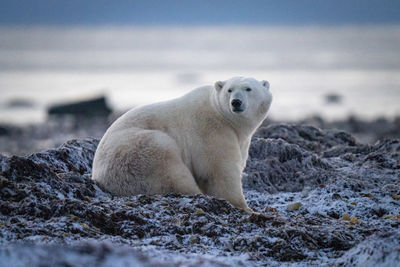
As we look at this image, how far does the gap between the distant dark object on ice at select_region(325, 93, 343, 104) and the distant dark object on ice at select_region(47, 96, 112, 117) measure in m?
9.24

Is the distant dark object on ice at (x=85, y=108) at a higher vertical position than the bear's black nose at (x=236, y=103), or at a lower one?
higher

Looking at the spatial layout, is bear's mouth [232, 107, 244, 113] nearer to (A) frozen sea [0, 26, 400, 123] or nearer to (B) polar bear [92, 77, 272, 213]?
(B) polar bear [92, 77, 272, 213]

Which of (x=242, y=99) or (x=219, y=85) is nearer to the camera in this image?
(x=242, y=99)

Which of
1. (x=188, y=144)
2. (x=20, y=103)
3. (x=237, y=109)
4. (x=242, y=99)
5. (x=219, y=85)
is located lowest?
(x=188, y=144)

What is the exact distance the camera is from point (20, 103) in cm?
2516

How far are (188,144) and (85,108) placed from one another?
15.5 metres

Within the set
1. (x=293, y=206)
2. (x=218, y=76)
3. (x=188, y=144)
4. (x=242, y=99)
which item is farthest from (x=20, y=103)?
(x=293, y=206)

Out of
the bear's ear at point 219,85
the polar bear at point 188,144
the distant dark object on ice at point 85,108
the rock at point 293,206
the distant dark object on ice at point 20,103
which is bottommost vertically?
the rock at point 293,206

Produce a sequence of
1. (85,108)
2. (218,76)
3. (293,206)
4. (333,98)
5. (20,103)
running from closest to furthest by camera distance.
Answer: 1. (293,206)
2. (85,108)
3. (20,103)
4. (333,98)
5. (218,76)

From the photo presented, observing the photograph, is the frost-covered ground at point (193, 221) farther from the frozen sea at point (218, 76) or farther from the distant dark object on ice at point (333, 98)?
the distant dark object on ice at point (333, 98)

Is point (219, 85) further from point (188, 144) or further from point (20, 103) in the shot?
point (20, 103)

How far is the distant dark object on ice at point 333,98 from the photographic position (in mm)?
25566

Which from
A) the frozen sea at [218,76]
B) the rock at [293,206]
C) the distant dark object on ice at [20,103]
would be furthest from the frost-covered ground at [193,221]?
the distant dark object on ice at [20,103]

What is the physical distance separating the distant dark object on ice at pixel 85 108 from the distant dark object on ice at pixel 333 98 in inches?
364
